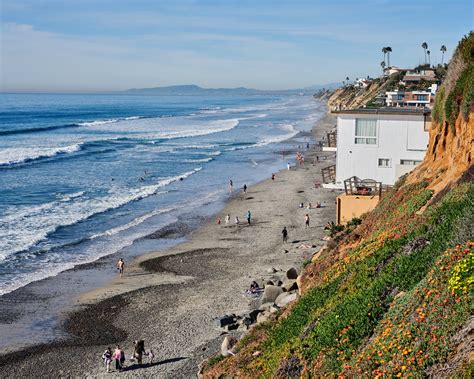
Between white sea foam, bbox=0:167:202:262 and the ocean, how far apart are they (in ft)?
0.22

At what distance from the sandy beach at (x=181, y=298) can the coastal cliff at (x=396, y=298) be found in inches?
181

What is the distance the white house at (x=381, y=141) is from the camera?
1351 inches

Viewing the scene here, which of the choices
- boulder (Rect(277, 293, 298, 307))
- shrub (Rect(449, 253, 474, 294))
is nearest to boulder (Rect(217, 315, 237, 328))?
boulder (Rect(277, 293, 298, 307))

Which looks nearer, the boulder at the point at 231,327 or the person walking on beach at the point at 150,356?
the person walking on beach at the point at 150,356

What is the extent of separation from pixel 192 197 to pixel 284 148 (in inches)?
1412

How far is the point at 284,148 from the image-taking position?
277 feet

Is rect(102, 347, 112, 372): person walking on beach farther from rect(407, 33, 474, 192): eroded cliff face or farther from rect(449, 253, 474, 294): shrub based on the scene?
rect(449, 253, 474, 294): shrub

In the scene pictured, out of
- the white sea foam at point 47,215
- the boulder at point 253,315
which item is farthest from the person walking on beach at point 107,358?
the white sea foam at point 47,215

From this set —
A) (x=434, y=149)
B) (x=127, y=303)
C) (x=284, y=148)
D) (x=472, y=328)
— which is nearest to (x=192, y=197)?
(x=127, y=303)

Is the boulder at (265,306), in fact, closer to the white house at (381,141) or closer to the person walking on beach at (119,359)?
the person walking on beach at (119,359)

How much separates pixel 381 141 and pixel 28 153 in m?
55.7

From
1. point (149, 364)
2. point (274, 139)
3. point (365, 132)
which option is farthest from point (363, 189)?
point (274, 139)

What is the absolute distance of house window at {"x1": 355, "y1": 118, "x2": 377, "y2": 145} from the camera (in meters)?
35.4

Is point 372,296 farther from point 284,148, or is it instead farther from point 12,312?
point 284,148
